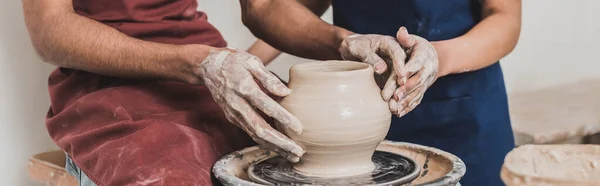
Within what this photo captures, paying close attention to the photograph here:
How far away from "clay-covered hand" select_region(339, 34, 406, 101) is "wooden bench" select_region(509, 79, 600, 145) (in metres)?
1.02

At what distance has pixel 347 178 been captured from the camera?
1.21 meters

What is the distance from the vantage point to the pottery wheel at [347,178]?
1165 millimetres

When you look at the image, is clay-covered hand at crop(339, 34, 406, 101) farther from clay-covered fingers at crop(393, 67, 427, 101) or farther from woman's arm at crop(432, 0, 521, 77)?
woman's arm at crop(432, 0, 521, 77)

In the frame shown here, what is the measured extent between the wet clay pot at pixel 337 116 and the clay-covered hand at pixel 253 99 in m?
0.02

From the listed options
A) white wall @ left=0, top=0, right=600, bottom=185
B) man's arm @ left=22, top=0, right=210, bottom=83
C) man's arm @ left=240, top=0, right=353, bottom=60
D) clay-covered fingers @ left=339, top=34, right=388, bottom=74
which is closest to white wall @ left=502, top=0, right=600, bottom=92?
white wall @ left=0, top=0, right=600, bottom=185

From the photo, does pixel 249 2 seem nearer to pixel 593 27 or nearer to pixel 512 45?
pixel 512 45

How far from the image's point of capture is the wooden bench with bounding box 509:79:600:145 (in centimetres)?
222

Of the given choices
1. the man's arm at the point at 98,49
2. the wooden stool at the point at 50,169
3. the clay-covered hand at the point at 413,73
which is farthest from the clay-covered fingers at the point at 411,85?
the wooden stool at the point at 50,169

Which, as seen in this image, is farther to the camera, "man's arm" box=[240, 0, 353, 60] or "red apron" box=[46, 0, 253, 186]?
"man's arm" box=[240, 0, 353, 60]

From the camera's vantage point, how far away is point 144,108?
1354 millimetres

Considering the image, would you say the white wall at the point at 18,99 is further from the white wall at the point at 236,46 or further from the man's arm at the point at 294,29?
the man's arm at the point at 294,29

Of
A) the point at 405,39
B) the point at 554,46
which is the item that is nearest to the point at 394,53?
the point at 405,39

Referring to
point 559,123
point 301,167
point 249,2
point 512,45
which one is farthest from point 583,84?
point 301,167

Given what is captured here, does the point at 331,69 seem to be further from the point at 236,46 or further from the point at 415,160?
the point at 236,46
